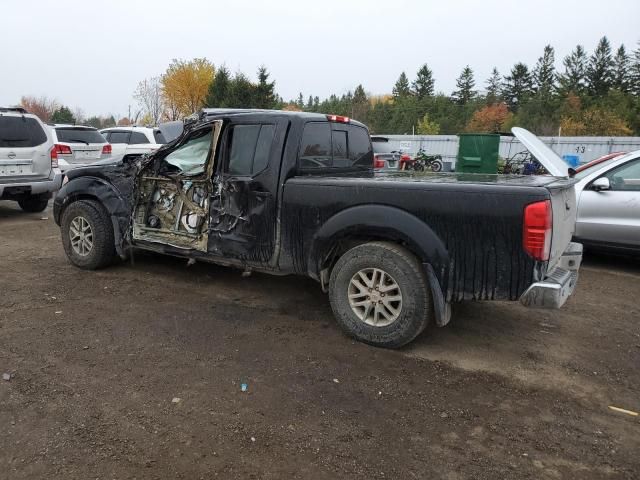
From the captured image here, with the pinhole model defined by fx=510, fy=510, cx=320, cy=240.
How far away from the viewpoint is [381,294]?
3820 millimetres

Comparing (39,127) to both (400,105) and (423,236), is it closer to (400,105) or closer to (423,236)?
(423,236)

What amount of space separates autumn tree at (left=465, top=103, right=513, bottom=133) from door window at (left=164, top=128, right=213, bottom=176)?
5829 cm

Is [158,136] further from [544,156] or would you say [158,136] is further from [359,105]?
[359,105]

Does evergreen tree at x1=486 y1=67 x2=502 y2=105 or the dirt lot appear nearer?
the dirt lot

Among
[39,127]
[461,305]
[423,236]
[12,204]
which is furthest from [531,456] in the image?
[12,204]

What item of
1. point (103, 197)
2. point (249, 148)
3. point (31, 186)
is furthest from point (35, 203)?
point (249, 148)

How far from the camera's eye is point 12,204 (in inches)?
449

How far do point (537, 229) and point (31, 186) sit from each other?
855cm

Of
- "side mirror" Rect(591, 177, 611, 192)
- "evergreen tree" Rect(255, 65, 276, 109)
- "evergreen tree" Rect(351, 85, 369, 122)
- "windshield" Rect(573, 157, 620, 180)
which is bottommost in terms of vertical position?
"side mirror" Rect(591, 177, 611, 192)

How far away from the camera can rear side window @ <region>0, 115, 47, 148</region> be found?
8.57 m

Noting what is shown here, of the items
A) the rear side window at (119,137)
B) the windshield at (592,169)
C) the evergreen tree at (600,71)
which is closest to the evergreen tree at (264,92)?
the rear side window at (119,137)

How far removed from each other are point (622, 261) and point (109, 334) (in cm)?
674

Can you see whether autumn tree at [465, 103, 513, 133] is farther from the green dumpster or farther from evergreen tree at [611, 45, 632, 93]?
the green dumpster

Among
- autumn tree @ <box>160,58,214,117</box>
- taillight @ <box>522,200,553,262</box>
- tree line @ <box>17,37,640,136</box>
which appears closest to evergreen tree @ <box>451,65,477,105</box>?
tree line @ <box>17,37,640,136</box>
